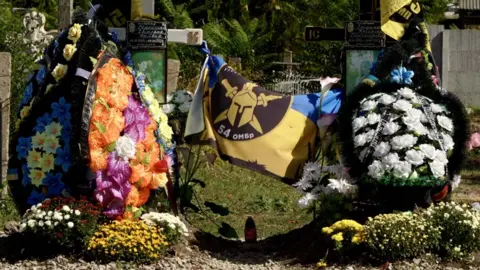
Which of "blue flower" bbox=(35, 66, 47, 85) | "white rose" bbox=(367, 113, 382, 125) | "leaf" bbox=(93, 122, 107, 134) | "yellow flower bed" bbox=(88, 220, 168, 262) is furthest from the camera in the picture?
"blue flower" bbox=(35, 66, 47, 85)

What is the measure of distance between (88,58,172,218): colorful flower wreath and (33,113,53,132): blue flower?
0.49 metres

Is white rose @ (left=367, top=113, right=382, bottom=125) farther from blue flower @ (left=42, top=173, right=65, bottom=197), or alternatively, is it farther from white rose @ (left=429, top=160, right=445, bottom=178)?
blue flower @ (left=42, top=173, right=65, bottom=197)

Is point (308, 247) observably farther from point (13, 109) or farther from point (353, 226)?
point (13, 109)

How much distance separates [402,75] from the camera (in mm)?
8484

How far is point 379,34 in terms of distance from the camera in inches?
352

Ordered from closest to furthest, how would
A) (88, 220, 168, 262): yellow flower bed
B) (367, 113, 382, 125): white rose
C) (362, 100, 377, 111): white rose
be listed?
1. (88, 220, 168, 262): yellow flower bed
2. (367, 113, 382, 125): white rose
3. (362, 100, 377, 111): white rose

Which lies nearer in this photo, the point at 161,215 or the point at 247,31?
→ the point at 161,215

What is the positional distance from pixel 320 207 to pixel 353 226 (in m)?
0.70

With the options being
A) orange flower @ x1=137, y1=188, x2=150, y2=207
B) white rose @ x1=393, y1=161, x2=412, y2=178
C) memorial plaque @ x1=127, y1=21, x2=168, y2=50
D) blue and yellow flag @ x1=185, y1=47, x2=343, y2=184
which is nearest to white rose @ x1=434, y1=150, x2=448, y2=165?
white rose @ x1=393, y1=161, x2=412, y2=178

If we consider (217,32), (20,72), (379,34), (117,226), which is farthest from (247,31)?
(117,226)

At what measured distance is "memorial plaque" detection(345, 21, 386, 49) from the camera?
352 inches

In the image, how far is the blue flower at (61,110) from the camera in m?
8.02

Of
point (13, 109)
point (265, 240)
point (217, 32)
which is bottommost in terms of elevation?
point (265, 240)

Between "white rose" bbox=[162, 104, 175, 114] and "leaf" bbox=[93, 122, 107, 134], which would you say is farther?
"white rose" bbox=[162, 104, 175, 114]
